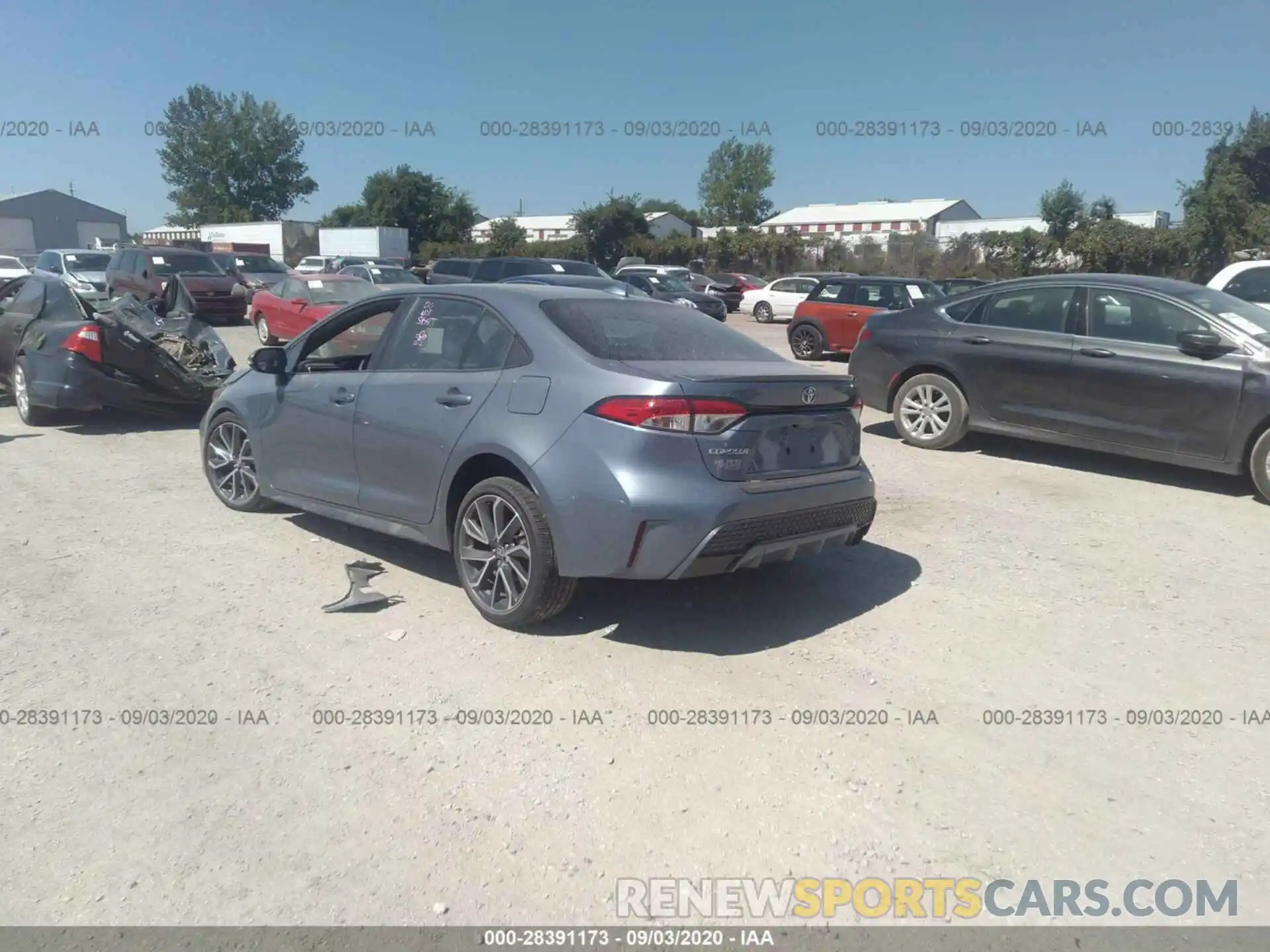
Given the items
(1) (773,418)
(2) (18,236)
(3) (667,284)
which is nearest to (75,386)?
(1) (773,418)

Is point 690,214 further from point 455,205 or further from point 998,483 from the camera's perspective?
point 998,483

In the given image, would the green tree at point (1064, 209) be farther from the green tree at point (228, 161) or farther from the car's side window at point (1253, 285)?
the green tree at point (228, 161)

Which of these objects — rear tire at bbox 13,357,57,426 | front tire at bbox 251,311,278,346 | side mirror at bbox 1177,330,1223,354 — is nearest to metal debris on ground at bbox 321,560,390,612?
rear tire at bbox 13,357,57,426

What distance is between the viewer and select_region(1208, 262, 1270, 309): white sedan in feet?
37.8

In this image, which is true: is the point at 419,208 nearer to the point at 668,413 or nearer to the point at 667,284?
the point at 667,284

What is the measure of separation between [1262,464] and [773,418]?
4.63m

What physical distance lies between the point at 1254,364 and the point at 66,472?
912 centimetres

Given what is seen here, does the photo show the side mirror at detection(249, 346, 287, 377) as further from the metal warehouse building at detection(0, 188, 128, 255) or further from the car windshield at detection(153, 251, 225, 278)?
the metal warehouse building at detection(0, 188, 128, 255)

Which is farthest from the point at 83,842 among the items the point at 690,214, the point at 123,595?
the point at 690,214

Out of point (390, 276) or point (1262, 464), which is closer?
point (1262, 464)

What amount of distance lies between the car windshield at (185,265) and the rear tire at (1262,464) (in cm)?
2103

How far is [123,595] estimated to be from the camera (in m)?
5.20

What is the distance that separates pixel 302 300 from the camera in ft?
54.9

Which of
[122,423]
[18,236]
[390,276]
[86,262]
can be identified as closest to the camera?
[122,423]
